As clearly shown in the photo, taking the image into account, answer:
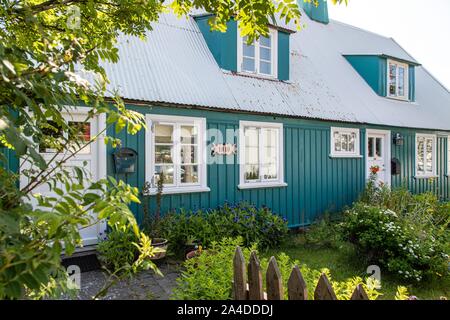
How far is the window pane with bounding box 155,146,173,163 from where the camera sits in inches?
284

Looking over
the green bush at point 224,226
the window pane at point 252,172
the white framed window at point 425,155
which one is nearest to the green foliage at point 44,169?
the green bush at point 224,226

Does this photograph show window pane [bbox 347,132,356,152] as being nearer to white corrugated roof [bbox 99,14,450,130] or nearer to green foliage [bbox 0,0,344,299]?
white corrugated roof [bbox 99,14,450,130]

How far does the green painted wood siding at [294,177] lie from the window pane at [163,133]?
321 mm

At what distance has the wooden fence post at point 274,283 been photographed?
2.35m

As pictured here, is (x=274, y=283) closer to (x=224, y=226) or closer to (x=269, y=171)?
(x=224, y=226)

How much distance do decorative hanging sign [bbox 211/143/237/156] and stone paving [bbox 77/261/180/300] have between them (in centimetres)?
287

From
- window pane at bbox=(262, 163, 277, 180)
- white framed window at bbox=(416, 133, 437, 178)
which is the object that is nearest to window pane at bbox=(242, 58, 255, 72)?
window pane at bbox=(262, 163, 277, 180)

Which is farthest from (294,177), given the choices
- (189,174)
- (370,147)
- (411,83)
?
(411,83)

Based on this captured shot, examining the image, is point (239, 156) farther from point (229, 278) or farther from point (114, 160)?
point (229, 278)

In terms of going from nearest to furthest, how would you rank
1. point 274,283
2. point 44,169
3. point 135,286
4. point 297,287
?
point 44,169
point 297,287
point 274,283
point 135,286

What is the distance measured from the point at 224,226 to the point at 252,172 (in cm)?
218

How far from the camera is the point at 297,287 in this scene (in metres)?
2.27

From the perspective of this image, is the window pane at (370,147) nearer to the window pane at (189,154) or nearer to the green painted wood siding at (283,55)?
the green painted wood siding at (283,55)
